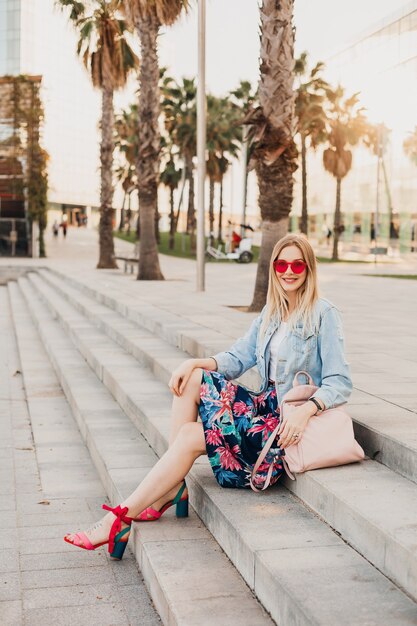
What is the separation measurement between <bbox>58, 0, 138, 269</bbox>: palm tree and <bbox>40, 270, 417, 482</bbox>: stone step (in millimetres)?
12838

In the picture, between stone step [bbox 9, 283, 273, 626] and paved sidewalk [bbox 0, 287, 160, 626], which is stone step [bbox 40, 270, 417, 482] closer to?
stone step [bbox 9, 283, 273, 626]

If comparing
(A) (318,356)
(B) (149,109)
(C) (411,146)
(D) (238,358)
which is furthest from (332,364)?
(C) (411,146)

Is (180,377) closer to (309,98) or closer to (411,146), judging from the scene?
(309,98)

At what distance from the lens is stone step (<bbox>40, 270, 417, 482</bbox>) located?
15.3ft

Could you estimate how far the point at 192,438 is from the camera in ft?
15.5

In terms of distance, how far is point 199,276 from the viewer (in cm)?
1970

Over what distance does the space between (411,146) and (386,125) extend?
327cm

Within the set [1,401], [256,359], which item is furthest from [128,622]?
[1,401]

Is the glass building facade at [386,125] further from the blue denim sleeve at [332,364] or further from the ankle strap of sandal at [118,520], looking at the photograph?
the ankle strap of sandal at [118,520]

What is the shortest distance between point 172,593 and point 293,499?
997 millimetres

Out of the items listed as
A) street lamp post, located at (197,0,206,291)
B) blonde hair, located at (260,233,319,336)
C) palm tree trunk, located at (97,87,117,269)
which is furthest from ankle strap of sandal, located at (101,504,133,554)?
palm tree trunk, located at (97,87,117,269)

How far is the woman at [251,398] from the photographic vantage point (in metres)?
4.72

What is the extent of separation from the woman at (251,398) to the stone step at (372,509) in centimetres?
27

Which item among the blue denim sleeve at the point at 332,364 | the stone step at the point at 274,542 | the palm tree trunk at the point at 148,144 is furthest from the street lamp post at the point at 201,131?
the blue denim sleeve at the point at 332,364
